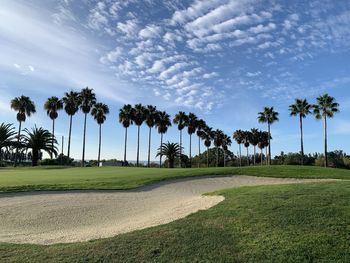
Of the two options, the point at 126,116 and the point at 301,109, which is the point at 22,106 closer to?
the point at 126,116

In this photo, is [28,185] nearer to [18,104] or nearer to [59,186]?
[59,186]

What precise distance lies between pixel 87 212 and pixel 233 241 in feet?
29.0

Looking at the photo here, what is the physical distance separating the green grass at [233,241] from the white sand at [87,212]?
1.72m

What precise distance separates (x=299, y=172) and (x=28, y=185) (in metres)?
21.7

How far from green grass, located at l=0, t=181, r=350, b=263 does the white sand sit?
5.64 ft

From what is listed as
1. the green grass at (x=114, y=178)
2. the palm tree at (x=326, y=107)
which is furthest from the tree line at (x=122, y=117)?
the green grass at (x=114, y=178)

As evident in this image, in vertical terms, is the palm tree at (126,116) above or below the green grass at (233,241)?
above

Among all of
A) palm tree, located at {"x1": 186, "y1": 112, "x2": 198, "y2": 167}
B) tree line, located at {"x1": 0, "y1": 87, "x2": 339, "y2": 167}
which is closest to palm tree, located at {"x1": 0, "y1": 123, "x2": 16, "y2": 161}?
tree line, located at {"x1": 0, "y1": 87, "x2": 339, "y2": 167}

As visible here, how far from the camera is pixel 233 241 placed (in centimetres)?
922

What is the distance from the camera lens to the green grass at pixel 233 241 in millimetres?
8242

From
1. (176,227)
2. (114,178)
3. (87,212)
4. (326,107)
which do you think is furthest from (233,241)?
(326,107)

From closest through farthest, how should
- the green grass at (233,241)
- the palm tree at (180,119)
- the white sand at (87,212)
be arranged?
the green grass at (233,241), the white sand at (87,212), the palm tree at (180,119)

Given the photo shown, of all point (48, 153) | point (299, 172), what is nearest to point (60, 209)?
point (299, 172)

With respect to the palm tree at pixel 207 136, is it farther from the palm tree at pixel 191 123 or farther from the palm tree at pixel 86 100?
the palm tree at pixel 86 100
